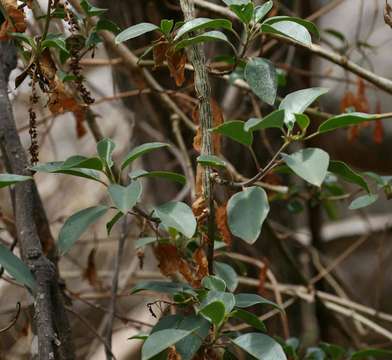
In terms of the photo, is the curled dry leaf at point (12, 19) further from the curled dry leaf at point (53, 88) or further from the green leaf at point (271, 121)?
the green leaf at point (271, 121)

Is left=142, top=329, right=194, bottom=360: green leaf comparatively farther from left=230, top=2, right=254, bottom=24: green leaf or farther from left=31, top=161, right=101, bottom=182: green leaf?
left=230, top=2, right=254, bottom=24: green leaf

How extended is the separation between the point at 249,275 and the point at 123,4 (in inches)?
27.6

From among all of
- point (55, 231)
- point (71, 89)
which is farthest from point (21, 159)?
point (55, 231)

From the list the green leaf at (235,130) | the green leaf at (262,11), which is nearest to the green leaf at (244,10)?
the green leaf at (262,11)

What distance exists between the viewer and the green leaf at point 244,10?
→ 70 centimetres

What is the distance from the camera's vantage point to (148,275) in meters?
1.61

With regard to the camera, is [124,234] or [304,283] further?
[304,283]

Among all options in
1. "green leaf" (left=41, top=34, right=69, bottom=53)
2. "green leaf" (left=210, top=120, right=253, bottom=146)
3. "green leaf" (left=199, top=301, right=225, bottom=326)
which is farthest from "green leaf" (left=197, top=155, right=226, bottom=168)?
"green leaf" (left=41, top=34, right=69, bottom=53)

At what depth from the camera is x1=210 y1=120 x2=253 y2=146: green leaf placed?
2.12ft

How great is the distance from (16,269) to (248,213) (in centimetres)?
22

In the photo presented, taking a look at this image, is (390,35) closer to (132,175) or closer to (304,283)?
(304,283)

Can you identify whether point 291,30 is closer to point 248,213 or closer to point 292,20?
point 292,20

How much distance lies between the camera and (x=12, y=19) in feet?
2.58

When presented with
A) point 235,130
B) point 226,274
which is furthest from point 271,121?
point 226,274
